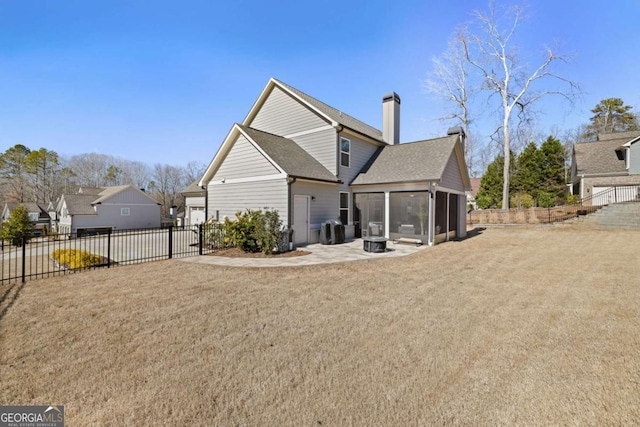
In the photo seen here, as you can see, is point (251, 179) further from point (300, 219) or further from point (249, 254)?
point (249, 254)

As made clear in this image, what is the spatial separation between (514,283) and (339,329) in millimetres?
4769

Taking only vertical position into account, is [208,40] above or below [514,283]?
above

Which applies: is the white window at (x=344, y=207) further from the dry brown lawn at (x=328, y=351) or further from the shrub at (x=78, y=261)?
the shrub at (x=78, y=261)

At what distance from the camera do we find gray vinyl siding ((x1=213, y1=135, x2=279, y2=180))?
1165 centimetres

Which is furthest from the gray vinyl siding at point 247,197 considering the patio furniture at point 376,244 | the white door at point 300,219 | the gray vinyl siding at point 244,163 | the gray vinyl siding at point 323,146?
the patio furniture at point 376,244

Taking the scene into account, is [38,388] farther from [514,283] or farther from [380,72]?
[380,72]

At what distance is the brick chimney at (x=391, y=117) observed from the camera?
54.2 ft

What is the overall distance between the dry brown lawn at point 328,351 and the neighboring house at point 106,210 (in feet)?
99.8

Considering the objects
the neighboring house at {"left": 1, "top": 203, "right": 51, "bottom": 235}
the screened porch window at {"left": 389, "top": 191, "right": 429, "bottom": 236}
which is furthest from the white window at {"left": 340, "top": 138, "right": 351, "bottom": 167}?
the neighboring house at {"left": 1, "top": 203, "right": 51, "bottom": 235}

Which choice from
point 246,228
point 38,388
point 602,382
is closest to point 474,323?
point 602,382

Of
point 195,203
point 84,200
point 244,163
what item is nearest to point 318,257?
point 244,163

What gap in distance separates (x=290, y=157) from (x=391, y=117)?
7.91m

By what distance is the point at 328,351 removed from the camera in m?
3.25

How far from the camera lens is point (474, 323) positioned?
4047 mm
